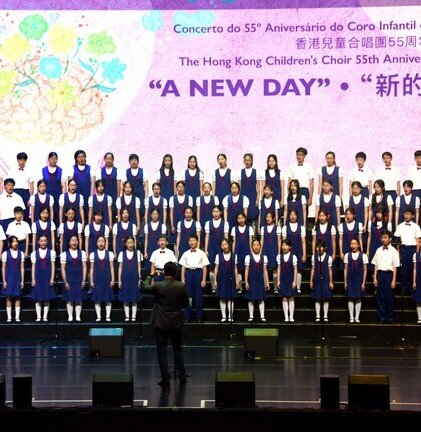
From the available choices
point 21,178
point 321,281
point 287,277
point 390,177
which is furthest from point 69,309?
point 390,177

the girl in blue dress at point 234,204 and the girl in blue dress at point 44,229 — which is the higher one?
the girl in blue dress at point 234,204

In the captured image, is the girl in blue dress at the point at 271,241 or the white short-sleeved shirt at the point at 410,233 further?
the girl in blue dress at the point at 271,241

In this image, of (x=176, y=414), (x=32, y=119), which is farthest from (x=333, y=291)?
(x=176, y=414)

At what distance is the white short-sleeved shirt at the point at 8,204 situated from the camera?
50.8 ft

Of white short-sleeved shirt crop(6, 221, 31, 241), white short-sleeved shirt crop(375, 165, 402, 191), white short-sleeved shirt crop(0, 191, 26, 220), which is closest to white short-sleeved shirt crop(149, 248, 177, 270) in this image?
white short-sleeved shirt crop(6, 221, 31, 241)

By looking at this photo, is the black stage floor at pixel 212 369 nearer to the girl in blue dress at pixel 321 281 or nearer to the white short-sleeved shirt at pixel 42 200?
the girl in blue dress at pixel 321 281

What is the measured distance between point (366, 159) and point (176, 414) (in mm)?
8793

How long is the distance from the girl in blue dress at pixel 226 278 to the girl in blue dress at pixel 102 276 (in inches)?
57.5

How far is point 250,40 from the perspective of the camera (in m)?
16.8

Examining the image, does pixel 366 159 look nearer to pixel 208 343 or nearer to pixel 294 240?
pixel 294 240

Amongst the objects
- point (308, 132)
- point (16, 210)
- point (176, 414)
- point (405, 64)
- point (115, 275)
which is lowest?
point (176, 414)

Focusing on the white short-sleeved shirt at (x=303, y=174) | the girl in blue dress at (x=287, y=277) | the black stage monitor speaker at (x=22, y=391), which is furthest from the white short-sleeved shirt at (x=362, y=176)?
the black stage monitor speaker at (x=22, y=391)

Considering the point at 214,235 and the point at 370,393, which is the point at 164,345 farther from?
the point at 214,235

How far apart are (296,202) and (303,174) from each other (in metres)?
0.69
